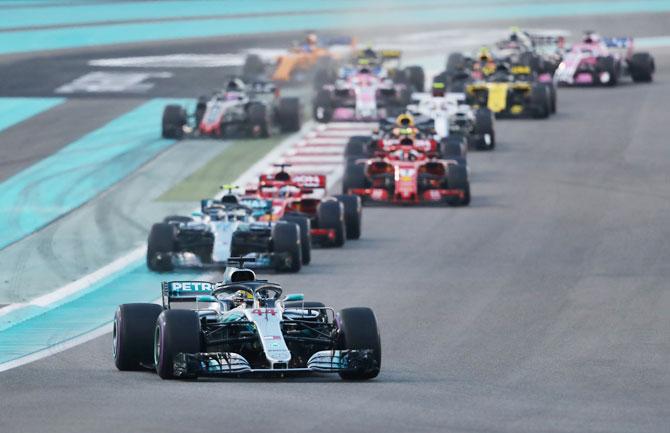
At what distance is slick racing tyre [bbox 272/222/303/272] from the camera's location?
30.6 m

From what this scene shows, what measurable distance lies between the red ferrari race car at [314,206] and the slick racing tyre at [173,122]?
13808 mm

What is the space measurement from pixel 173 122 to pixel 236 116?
1.80 m

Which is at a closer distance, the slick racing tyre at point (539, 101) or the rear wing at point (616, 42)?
the slick racing tyre at point (539, 101)

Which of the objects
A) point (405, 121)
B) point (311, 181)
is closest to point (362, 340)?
point (311, 181)

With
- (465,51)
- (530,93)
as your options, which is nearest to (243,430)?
(530,93)

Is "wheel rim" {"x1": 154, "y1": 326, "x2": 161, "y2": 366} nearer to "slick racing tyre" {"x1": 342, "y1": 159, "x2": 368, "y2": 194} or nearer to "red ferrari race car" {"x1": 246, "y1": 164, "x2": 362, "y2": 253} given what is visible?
"red ferrari race car" {"x1": 246, "y1": 164, "x2": 362, "y2": 253}

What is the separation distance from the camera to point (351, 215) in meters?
34.7

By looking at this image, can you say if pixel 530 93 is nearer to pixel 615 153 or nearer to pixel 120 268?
pixel 615 153

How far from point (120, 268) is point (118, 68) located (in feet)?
118

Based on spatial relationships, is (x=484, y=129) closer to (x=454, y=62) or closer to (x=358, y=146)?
(x=358, y=146)

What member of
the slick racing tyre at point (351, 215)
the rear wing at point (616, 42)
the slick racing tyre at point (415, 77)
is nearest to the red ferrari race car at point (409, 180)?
the slick racing tyre at point (351, 215)

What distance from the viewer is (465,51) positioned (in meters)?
71.7

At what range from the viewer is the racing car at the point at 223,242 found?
30672 mm

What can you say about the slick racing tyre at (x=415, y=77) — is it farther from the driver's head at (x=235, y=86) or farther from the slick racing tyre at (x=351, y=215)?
the slick racing tyre at (x=351, y=215)
